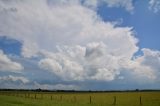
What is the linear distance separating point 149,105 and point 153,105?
28.2 inches

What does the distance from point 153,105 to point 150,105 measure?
1.85ft

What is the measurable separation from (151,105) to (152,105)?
0.22 metres

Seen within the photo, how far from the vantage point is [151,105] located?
156 feet

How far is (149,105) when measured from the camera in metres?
47.5

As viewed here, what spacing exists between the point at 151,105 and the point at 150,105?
0.67 ft

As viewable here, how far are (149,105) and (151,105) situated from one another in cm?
35

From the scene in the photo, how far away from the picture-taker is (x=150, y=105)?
156 feet

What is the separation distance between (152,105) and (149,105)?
56cm

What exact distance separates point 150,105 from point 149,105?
17 centimetres

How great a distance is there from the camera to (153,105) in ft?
156

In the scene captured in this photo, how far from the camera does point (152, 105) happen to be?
4759 centimetres
